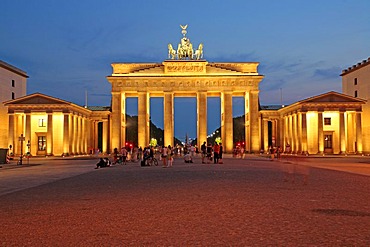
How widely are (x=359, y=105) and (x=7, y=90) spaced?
5945 centimetres

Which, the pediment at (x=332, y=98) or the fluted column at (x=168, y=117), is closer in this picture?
the pediment at (x=332, y=98)

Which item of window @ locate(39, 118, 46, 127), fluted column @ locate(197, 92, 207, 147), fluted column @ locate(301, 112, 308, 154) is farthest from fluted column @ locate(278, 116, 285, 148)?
window @ locate(39, 118, 46, 127)

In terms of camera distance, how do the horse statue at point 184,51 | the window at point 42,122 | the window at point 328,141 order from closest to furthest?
the window at point 42,122
the window at point 328,141
the horse statue at point 184,51

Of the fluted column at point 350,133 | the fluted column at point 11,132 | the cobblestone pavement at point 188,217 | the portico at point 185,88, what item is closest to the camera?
the cobblestone pavement at point 188,217

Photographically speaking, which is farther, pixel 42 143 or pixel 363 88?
pixel 363 88

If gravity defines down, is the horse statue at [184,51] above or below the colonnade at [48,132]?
above

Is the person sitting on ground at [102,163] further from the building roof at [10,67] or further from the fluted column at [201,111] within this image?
the building roof at [10,67]

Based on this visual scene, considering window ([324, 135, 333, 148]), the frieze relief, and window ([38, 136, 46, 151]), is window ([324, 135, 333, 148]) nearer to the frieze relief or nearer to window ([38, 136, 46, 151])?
the frieze relief

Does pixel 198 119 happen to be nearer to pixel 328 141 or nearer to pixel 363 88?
pixel 328 141

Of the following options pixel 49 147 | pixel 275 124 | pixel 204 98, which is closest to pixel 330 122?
pixel 275 124

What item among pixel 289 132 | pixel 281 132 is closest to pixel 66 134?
pixel 289 132

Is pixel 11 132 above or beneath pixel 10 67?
beneath

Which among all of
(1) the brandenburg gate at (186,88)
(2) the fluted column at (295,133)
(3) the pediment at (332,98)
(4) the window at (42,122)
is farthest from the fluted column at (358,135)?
(4) the window at (42,122)

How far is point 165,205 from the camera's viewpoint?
12.9 m
